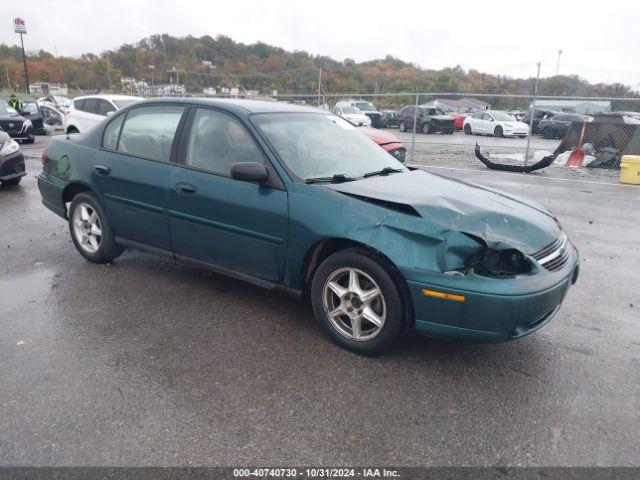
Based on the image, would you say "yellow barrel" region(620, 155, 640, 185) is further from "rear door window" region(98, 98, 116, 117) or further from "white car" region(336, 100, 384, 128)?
"white car" region(336, 100, 384, 128)

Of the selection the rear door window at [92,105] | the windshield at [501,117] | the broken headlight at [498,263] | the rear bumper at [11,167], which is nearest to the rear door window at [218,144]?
the broken headlight at [498,263]

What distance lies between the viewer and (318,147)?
4.09 m

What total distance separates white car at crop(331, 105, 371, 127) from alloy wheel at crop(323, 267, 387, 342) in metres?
21.8

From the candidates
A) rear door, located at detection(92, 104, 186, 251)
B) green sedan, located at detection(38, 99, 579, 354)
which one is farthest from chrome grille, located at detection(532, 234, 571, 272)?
rear door, located at detection(92, 104, 186, 251)

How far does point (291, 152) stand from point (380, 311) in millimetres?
1374

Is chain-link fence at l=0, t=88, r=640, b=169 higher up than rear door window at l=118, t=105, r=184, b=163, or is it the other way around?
rear door window at l=118, t=105, r=184, b=163

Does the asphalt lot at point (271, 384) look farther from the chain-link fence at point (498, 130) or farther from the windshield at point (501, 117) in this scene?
the windshield at point (501, 117)

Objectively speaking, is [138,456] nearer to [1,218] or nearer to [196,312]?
[196,312]

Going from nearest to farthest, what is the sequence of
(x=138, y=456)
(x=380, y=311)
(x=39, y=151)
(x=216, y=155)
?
1. (x=138, y=456)
2. (x=380, y=311)
3. (x=216, y=155)
4. (x=39, y=151)

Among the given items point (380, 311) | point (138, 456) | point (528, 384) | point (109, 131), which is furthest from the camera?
point (109, 131)

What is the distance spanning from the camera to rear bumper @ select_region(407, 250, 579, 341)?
2902mm

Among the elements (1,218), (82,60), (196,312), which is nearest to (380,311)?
(196,312)

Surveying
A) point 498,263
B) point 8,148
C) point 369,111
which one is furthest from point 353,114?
point 498,263

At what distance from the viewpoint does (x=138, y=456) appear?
2412 millimetres
